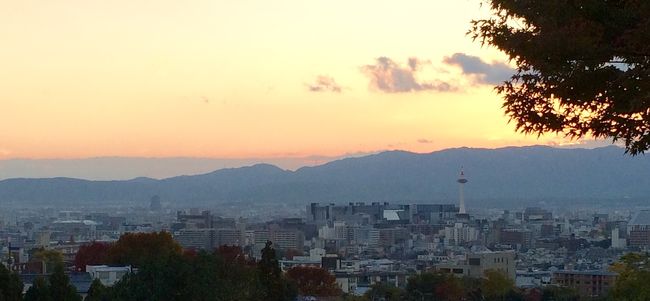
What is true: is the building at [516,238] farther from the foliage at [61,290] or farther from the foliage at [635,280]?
the foliage at [635,280]

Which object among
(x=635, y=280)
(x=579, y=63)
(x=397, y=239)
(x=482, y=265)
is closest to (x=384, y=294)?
(x=482, y=265)

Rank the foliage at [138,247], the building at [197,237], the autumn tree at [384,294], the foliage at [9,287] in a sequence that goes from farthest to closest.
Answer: the building at [197,237]
the autumn tree at [384,294]
the foliage at [138,247]
the foliage at [9,287]

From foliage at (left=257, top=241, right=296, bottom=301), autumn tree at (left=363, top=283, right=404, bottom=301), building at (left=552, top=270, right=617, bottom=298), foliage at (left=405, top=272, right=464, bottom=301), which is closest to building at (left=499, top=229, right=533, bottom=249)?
building at (left=552, top=270, right=617, bottom=298)

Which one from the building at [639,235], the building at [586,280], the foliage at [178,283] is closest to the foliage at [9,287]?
the foliage at [178,283]

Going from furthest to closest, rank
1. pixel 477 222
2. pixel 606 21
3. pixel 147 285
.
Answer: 1. pixel 477 222
2. pixel 147 285
3. pixel 606 21

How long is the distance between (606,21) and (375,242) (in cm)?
12653

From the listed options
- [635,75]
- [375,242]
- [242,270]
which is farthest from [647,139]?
[375,242]

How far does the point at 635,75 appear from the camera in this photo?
9.29 meters

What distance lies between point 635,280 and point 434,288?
31534 millimetres

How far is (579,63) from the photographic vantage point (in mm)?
9516

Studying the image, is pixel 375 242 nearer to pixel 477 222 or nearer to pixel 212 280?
pixel 477 222

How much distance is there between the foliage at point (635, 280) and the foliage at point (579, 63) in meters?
10.5

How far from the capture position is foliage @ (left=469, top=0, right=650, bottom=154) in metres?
9.16

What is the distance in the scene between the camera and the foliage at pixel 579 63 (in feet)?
30.1
